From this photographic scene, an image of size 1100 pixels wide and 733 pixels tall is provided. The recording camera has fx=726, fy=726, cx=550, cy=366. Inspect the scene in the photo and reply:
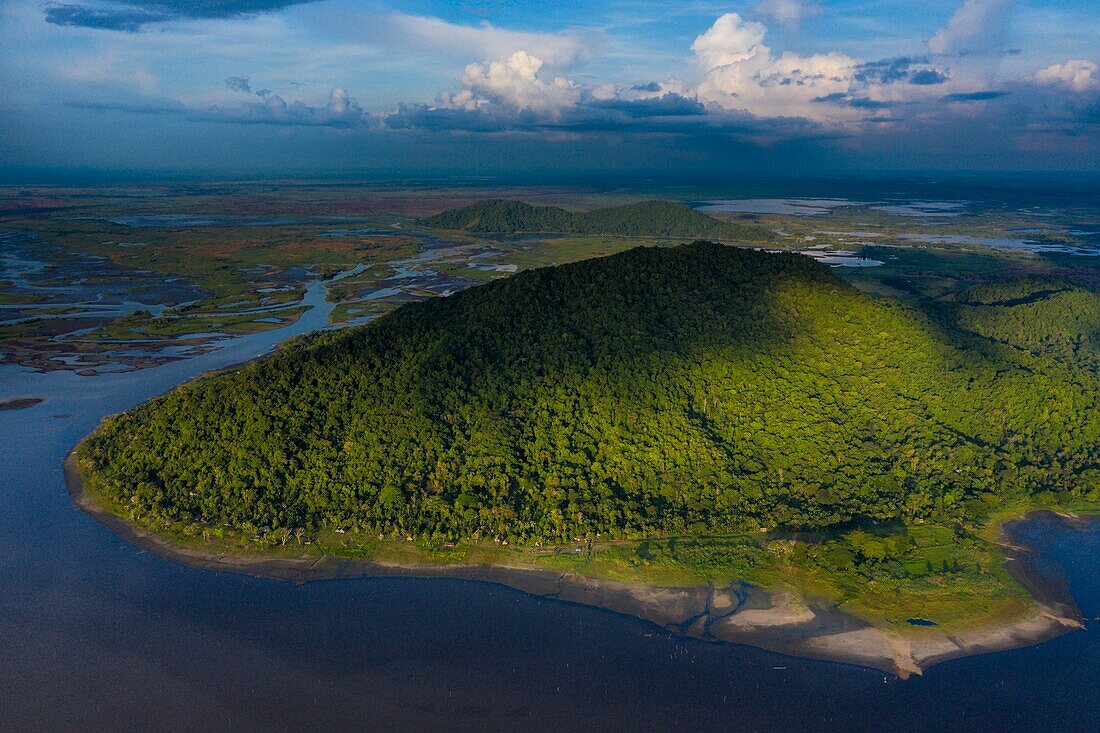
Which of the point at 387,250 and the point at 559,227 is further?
the point at 559,227

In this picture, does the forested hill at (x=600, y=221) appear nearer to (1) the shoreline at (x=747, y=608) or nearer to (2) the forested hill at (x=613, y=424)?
(2) the forested hill at (x=613, y=424)

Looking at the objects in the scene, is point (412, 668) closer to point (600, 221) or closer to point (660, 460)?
point (660, 460)

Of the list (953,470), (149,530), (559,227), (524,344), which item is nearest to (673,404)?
(524,344)

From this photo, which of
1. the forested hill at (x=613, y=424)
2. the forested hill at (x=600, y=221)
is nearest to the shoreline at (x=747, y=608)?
the forested hill at (x=613, y=424)

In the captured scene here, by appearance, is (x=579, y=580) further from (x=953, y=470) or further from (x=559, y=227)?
(x=559, y=227)

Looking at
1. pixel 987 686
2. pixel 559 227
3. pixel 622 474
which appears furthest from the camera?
pixel 559 227
